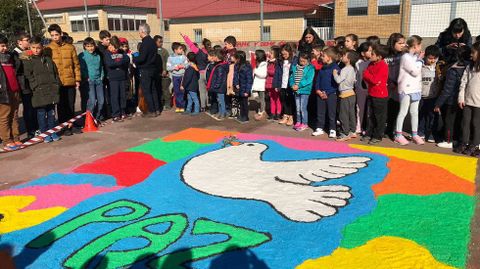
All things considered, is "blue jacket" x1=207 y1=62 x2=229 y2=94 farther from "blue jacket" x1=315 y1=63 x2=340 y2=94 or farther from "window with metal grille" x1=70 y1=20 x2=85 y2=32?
"window with metal grille" x1=70 y1=20 x2=85 y2=32

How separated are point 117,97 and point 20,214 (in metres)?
4.64

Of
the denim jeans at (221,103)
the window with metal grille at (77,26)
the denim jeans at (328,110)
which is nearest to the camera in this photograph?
the denim jeans at (328,110)

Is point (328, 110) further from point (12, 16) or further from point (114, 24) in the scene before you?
point (114, 24)

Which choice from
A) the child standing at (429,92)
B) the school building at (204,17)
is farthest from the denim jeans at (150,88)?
the school building at (204,17)

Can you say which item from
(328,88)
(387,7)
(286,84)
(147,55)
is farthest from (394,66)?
(387,7)

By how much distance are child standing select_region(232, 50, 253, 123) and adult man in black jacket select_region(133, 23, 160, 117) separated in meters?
1.87

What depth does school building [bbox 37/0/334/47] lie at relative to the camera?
2461 centimetres

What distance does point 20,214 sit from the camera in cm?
435

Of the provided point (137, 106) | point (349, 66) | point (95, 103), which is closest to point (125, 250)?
point (349, 66)

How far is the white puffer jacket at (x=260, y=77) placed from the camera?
8.38 m

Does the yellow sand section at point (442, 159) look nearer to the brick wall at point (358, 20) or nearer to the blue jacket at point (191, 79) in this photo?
the blue jacket at point (191, 79)

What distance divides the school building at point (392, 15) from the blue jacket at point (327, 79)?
28.7ft

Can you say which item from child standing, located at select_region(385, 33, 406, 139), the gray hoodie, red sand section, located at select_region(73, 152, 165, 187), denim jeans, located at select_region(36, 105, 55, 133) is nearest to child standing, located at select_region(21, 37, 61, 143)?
denim jeans, located at select_region(36, 105, 55, 133)

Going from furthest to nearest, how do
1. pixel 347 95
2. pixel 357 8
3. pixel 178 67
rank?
pixel 357 8, pixel 178 67, pixel 347 95
